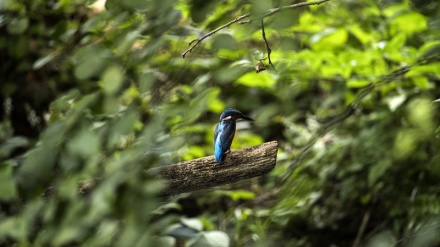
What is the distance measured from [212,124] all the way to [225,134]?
5.39 feet

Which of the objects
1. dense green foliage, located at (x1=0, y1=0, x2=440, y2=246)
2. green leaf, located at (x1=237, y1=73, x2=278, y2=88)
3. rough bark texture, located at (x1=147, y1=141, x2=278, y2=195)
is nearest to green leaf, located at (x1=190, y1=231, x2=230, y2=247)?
dense green foliage, located at (x1=0, y1=0, x2=440, y2=246)

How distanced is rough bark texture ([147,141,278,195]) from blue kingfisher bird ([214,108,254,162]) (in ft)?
0.04

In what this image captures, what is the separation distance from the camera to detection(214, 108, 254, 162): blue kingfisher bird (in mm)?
1044

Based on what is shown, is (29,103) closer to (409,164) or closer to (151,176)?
(409,164)

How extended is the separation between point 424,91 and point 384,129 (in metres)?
0.20

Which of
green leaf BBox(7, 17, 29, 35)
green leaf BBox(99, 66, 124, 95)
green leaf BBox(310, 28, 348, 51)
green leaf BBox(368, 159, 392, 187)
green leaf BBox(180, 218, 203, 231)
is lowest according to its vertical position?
green leaf BBox(368, 159, 392, 187)

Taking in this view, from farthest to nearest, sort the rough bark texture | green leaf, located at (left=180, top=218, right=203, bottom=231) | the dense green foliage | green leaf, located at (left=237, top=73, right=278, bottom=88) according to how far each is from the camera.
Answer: green leaf, located at (left=237, top=73, right=278, bottom=88) → green leaf, located at (left=180, top=218, right=203, bottom=231) → the dense green foliage → the rough bark texture

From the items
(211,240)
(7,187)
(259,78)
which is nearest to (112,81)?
(7,187)

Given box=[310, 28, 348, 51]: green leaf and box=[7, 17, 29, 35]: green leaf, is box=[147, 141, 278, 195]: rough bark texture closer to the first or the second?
box=[7, 17, 29, 35]: green leaf

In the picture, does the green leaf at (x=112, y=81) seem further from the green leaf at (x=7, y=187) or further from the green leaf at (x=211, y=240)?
the green leaf at (x=211, y=240)

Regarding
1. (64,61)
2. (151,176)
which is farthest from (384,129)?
(151,176)

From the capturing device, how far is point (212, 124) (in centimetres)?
270

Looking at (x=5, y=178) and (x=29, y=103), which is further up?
(x=5, y=178)

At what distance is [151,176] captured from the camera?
108 cm
